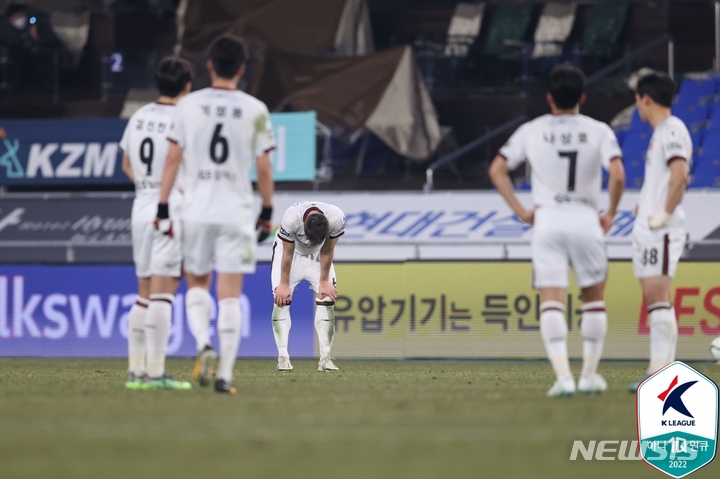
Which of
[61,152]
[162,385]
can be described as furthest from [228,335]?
[61,152]

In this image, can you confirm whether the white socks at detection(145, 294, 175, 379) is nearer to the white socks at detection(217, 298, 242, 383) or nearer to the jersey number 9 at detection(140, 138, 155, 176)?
the white socks at detection(217, 298, 242, 383)

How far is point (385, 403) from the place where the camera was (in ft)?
27.0

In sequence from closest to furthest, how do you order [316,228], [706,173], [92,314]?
[316,228] → [92,314] → [706,173]

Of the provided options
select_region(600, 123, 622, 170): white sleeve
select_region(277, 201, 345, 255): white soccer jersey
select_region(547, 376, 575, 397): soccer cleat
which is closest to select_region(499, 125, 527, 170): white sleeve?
select_region(600, 123, 622, 170): white sleeve

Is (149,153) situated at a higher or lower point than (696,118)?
lower

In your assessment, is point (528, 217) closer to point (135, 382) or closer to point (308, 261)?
point (135, 382)

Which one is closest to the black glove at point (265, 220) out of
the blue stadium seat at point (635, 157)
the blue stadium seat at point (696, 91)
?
the blue stadium seat at point (635, 157)

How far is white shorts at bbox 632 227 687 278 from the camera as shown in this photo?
30.2 ft

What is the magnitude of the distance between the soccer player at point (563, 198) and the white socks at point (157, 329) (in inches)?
101

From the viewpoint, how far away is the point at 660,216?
9070mm

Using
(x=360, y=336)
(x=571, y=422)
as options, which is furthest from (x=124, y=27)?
(x=571, y=422)

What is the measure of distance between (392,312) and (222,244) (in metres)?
9.84

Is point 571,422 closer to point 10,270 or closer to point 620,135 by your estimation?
point 10,270

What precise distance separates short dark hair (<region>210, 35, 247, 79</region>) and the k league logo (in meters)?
3.39
